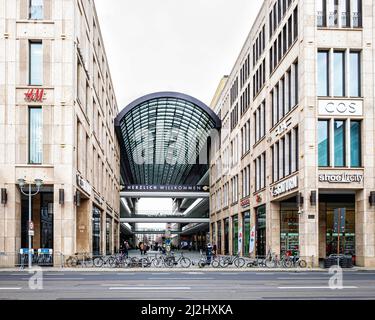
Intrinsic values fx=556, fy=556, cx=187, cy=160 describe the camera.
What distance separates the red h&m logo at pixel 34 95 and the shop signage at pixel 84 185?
250 inches

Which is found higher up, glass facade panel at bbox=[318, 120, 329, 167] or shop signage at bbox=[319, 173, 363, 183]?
glass facade panel at bbox=[318, 120, 329, 167]

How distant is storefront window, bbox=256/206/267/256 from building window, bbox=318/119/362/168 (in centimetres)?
1390

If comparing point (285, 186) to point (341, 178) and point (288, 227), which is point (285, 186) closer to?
point (341, 178)

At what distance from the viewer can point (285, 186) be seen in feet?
133

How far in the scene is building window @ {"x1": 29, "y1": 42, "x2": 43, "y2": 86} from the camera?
1452 inches

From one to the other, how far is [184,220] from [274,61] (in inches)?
1863

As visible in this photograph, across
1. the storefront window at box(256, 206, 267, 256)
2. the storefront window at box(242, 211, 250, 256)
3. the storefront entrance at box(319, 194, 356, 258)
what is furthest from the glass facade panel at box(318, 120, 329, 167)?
the storefront window at box(242, 211, 250, 256)

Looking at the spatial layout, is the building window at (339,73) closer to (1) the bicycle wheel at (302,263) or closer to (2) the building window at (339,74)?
(2) the building window at (339,74)

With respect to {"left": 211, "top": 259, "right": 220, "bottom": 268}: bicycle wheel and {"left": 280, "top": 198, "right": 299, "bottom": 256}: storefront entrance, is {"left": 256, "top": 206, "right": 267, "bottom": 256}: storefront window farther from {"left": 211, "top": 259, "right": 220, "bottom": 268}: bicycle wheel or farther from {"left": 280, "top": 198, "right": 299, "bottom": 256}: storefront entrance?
{"left": 211, "top": 259, "right": 220, "bottom": 268}: bicycle wheel

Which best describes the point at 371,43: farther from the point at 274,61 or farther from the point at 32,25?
the point at 32,25

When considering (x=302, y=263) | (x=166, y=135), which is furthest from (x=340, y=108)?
(x=166, y=135)

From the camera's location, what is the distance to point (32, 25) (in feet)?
120

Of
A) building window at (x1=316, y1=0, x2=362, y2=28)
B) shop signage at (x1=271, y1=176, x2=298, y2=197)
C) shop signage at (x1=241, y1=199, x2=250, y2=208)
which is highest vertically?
building window at (x1=316, y1=0, x2=362, y2=28)
